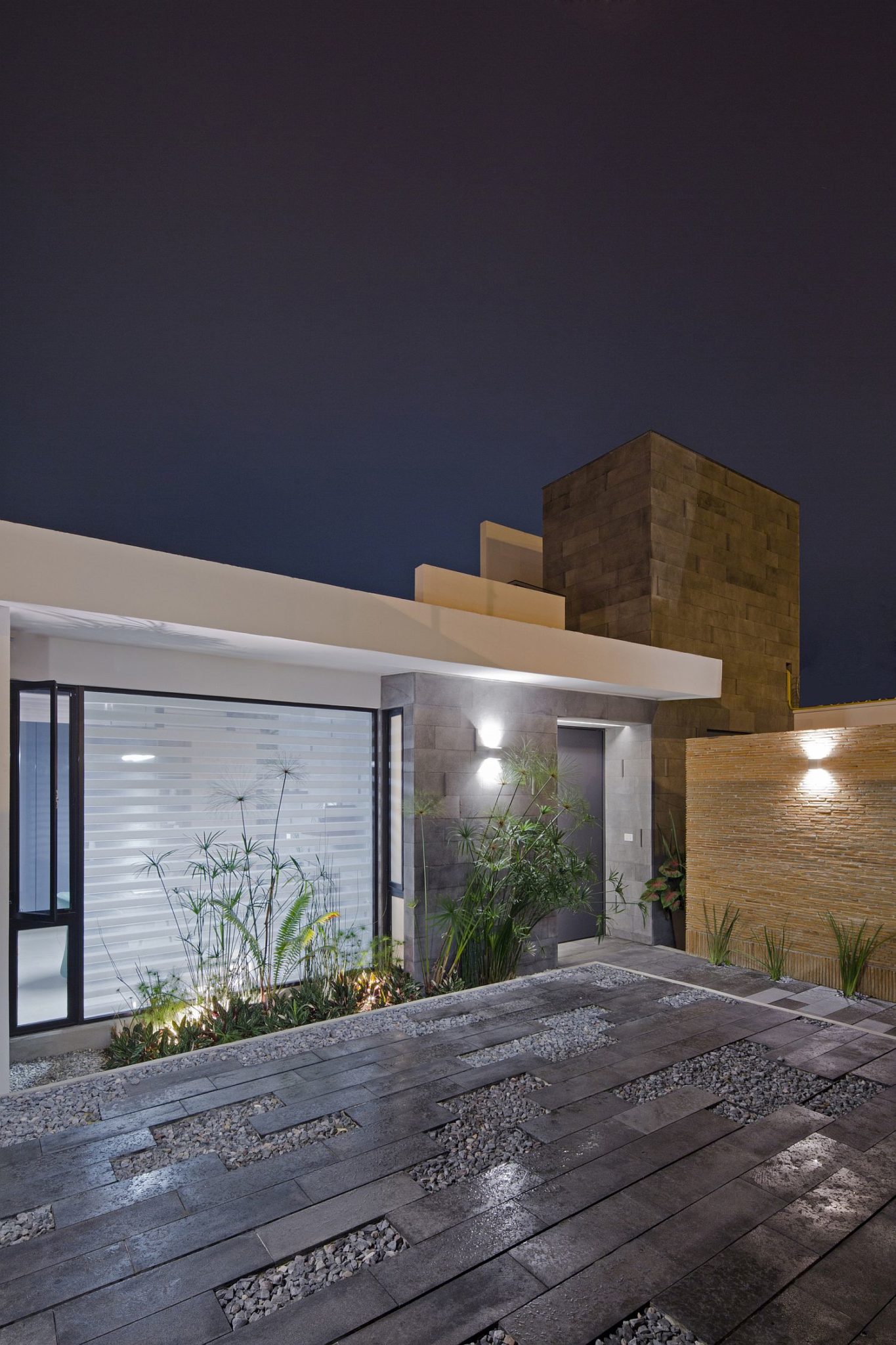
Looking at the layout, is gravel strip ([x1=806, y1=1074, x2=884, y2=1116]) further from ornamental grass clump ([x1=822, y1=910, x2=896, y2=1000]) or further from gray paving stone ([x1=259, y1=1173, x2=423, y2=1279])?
gray paving stone ([x1=259, y1=1173, x2=423, y2=1279])

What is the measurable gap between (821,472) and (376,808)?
69.2ft

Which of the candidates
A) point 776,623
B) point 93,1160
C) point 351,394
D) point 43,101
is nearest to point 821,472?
point 776,623

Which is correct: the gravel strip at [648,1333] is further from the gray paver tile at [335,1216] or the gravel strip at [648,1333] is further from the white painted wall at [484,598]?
the white painted wall at [484,598]

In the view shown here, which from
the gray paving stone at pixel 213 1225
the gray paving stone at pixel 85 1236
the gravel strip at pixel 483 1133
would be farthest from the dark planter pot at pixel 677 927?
the gray paving stone at pixel 85 1236

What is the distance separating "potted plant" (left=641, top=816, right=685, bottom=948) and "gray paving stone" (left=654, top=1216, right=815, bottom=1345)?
534 centimetres

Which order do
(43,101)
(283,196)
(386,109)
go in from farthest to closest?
(283,196) → (386,109) → (43,101)

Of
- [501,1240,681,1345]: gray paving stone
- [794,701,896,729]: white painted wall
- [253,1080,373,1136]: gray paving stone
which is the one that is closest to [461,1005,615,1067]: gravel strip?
[253,1080,373,1136]: gray paving stone

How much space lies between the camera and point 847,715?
9.40 m

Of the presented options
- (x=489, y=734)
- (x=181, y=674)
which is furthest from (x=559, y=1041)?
(x=181, y=674)

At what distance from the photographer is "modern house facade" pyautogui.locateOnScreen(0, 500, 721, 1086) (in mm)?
4488

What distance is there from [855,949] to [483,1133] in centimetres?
387

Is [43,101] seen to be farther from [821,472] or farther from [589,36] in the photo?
[821,472]

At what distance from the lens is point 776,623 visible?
9430 millimetres

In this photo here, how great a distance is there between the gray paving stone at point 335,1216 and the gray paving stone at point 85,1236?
44cm
